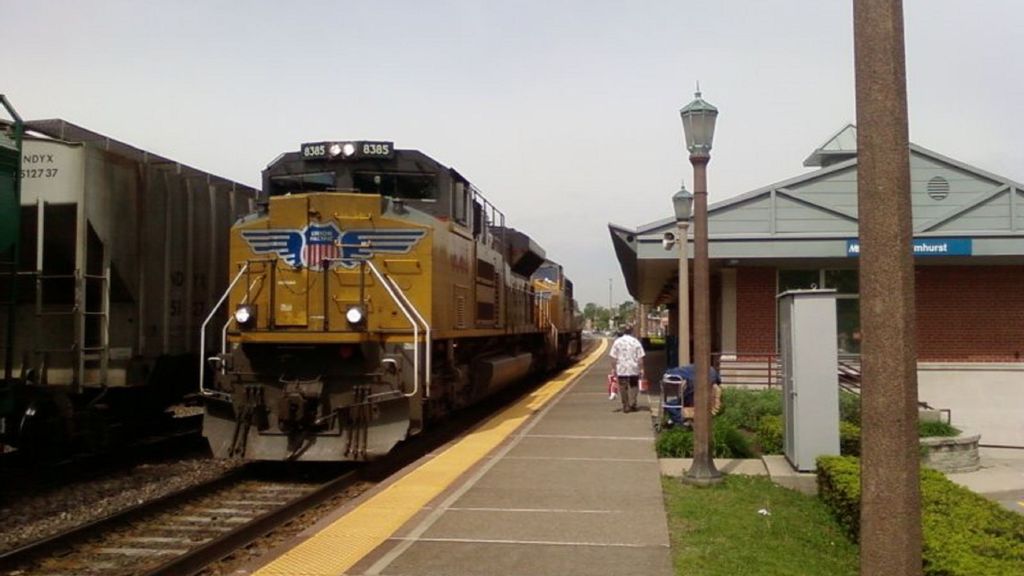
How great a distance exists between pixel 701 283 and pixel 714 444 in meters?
2.66

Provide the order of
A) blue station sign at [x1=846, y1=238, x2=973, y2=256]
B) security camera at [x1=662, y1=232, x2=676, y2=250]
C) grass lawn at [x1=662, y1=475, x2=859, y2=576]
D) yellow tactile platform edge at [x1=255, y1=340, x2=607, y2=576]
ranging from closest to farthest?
1. yellow tactile platform edge at [x1=255, y1=340, x2=607, y2=576]
2. grass lawn at [x1=662, y1=475, x2=859, y2=576]
3. security camera at [x1=662, y1=232, x2=676, y2=250]
4. blue station sign at [x1=846, y1=238, x2=973, y2=256]

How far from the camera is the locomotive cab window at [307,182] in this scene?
40.1 ft

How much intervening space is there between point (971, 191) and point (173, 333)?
47.7 feet

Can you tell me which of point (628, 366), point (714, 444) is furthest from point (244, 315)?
point (628, 366)

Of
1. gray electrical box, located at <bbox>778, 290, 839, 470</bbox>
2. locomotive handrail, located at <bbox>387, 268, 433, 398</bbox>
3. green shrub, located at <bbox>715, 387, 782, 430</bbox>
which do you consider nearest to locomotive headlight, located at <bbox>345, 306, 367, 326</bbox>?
locomotive handrail, located at <bbox>387, 268, 433, 398</bbox>

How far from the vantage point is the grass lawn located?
21.3 ft

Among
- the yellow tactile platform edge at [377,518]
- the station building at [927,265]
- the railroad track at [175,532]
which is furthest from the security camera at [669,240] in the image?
the railroad track at [175,532]

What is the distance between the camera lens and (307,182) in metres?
12.3

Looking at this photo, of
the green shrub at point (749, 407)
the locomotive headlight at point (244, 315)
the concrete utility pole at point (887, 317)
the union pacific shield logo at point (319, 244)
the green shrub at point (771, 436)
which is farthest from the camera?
the green shrub at point (749, 407)

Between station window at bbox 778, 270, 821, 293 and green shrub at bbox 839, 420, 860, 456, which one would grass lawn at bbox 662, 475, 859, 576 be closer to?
green shrub at bbox 839, 420, 860, 456

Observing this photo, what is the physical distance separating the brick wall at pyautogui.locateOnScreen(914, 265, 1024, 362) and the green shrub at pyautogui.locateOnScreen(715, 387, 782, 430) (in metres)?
5.08

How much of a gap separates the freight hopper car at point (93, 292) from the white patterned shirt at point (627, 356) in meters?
7.21

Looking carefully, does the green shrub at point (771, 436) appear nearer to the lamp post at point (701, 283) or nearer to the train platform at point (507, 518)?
the train platform at point (507, 518)

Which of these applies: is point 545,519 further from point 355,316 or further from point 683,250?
point 683,250
